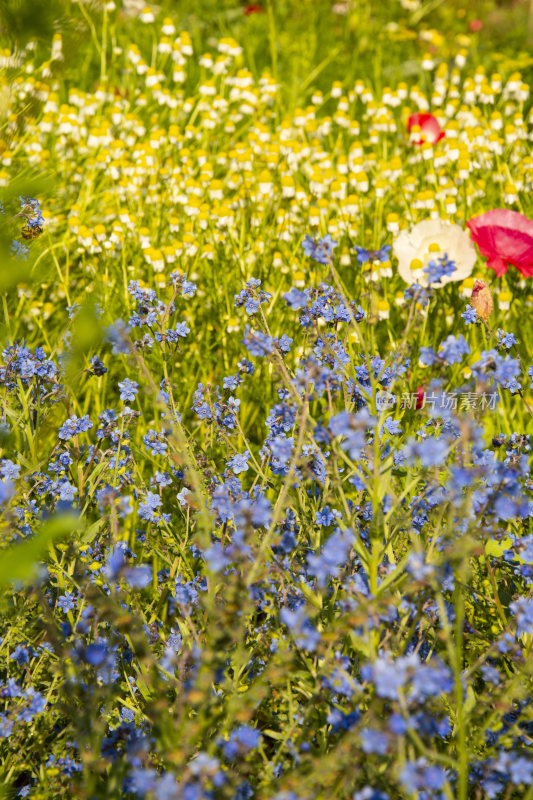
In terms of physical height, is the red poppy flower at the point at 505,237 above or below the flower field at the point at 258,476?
above

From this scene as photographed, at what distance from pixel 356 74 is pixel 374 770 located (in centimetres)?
555

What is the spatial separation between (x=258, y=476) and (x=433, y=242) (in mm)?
1288

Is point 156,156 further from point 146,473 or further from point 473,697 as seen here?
point 473,697

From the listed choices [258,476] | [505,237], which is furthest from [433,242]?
[258,476]

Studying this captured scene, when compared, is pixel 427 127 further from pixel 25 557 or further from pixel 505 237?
pixel 25 557

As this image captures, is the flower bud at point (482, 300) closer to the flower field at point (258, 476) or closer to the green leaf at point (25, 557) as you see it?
the flower field at point (258, 476)

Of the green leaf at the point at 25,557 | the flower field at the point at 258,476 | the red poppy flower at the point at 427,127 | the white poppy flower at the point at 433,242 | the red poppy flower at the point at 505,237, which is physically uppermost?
the red poppy flower at the point at 427,127

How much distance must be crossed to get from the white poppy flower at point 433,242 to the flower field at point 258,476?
1cm

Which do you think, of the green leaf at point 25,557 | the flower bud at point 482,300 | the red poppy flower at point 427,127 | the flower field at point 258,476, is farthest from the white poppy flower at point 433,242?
the green leaf at point 25,557

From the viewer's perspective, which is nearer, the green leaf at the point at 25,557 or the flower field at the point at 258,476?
the green leaf at the point at 25,557

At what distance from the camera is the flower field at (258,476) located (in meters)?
1.16

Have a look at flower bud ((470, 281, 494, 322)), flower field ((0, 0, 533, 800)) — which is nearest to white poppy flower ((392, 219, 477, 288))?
flower field ((0, 0, 533, 800))

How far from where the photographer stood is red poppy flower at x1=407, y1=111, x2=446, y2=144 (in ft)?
11.9

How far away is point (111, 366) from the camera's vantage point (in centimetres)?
263
